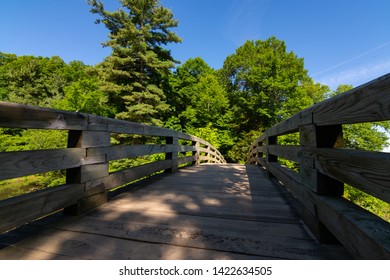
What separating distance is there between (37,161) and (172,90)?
20.0 m

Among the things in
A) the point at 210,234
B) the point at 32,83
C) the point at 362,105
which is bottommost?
the point at 210,234

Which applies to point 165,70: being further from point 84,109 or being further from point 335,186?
point 335,186

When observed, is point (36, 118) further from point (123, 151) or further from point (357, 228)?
point (357, 228)

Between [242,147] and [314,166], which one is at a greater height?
[242,147]

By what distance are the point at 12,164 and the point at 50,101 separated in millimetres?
30591

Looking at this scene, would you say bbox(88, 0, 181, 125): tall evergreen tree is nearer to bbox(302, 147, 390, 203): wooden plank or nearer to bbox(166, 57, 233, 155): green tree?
bbox(166, 57, 233, 155): green tree

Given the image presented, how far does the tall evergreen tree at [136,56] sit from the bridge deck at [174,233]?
12932 mm

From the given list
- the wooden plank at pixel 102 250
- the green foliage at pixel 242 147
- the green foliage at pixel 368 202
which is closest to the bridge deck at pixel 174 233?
the wooden plank at pixel 102 250

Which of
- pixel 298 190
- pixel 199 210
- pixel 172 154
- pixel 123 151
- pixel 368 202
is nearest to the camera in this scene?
pixel 298 190

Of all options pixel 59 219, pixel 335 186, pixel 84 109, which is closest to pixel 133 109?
pixel 84 109

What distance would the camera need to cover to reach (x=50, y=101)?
1025 inches

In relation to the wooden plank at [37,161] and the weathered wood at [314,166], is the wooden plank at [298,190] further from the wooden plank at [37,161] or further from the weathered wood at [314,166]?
the wooden plank at [37,161]

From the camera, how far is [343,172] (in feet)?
3.98

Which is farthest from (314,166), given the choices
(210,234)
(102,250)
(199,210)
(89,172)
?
(89,172)
